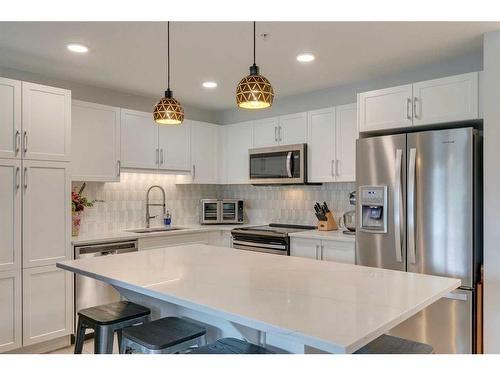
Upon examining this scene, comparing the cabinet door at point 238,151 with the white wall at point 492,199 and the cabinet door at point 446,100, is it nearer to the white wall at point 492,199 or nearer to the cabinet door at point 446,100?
the cabinet door at point 446,100

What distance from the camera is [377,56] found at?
318 centimetres

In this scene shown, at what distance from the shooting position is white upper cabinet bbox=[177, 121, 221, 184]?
4.77m

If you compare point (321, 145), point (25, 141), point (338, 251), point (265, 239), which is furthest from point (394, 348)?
point (25, 141)

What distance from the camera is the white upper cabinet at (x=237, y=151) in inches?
187

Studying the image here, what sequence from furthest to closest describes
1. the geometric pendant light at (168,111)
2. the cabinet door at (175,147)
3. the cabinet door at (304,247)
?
the cabinet door at (175,147) < the cabinet door at (304,247) < the geometric pendant light at (168,111)

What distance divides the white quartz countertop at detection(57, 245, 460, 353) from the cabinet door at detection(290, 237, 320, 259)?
134 centimetres

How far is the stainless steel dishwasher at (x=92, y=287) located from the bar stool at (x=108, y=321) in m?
1.31

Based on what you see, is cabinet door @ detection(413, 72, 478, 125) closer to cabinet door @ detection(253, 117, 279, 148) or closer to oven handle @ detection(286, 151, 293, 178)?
oven handle @ detection(286, 151, 293, 178)

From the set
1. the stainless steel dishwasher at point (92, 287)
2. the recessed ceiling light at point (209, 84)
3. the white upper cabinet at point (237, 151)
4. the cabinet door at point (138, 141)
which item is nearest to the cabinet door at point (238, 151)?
the white upper cabinet at point (237, 151)

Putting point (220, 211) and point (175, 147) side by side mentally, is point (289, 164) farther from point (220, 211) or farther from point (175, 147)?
point (175, 147)

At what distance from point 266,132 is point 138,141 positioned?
1.39m
